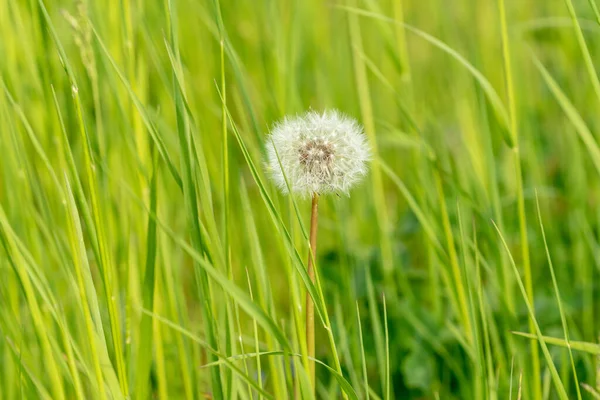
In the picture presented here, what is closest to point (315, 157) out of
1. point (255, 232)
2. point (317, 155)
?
point (317, 155)

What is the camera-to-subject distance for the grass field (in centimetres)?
97

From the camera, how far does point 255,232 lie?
105 cm

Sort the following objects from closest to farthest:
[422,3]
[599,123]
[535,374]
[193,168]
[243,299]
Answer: [243,299] → [193,168] → [535,374] → [599,123] → [422,3]

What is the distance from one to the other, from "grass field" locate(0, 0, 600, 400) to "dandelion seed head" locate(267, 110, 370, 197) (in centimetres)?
6

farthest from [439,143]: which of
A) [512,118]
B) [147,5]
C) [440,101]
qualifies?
[440,101]

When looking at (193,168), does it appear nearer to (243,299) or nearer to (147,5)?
(243,299)

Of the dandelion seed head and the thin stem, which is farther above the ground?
the dandelion seed head

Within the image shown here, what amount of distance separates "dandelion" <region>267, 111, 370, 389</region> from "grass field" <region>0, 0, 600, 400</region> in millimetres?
50

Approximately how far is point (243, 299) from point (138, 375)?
0.29 meters

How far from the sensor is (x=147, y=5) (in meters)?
1.83

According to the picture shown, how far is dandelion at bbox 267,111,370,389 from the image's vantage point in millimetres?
987

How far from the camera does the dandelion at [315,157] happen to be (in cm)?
99

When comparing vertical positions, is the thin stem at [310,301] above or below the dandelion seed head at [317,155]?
below

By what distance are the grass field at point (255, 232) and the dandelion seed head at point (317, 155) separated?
0.06 m
